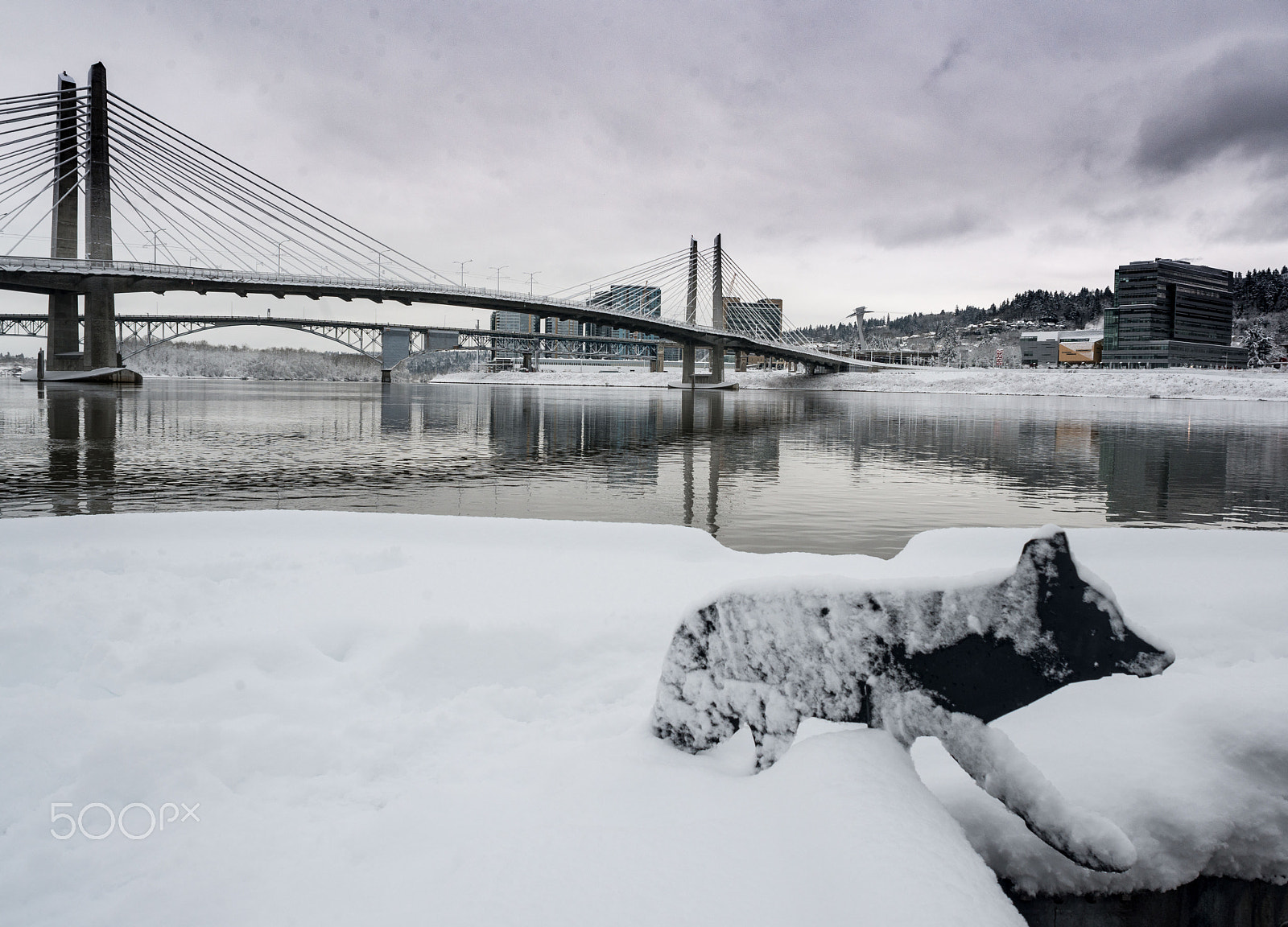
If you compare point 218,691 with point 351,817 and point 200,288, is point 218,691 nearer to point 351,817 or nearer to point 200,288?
point 351,817

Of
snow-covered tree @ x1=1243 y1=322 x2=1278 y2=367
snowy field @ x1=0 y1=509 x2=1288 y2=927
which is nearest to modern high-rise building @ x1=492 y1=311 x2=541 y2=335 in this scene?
snow-covered tree @ x1=1243 y1=322 x2=1278 y2=367

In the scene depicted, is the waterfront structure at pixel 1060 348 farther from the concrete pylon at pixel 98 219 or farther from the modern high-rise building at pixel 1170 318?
the concrete pylon at pixel 98 219

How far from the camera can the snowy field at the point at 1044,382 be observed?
84562 millimetres

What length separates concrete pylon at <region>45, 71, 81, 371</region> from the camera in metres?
59.6

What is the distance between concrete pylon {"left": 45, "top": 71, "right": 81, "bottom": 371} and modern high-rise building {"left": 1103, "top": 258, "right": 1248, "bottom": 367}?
18100 centimetres

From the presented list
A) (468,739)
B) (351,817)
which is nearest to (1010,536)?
(468,739)

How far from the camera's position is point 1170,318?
17525 cm

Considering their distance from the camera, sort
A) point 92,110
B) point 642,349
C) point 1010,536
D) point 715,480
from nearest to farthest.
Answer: point 1010,536
point 715,480
point 92,110
point 642,349

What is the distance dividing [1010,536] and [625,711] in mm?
6226

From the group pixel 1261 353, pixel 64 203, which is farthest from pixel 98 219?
pixel 1261 353

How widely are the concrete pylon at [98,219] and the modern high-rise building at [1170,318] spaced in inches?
7043

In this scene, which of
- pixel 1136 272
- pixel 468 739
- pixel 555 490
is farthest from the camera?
pixel 1136 272

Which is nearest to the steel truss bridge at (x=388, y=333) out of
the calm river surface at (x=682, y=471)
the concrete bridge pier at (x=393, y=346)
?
the concrete bridge pier at (x=393, y=346)

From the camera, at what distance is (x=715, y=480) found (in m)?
18.0
